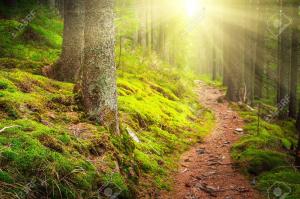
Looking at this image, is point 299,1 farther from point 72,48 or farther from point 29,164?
point 29,164

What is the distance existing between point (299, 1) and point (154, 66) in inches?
302

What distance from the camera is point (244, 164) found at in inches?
300

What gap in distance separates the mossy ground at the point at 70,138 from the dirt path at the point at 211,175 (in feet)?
1.20

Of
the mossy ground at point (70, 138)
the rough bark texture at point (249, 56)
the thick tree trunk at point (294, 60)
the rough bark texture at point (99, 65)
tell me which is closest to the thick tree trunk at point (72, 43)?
the mossy ground at point (70, 138)

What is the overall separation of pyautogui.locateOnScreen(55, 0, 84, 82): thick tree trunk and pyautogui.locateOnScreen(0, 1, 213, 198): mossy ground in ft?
2.51

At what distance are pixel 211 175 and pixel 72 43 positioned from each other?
A: 5132 mm

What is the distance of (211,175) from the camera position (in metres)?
7.33

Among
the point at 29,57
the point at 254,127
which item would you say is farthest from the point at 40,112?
the point at 254,127

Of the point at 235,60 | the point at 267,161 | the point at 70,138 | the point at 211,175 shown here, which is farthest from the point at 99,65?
→ the point at 235,60

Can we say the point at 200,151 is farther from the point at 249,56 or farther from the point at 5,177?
the point at 249,56

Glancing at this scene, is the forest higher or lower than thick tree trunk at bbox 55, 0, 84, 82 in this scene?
lower

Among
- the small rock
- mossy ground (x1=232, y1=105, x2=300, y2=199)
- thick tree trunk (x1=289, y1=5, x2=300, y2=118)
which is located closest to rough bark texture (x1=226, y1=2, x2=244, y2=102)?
thick tree trunk (x1=289, y1=5, x2=300, y2=118)

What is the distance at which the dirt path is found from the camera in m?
6.39

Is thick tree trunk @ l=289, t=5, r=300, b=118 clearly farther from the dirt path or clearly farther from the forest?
the dirt path
